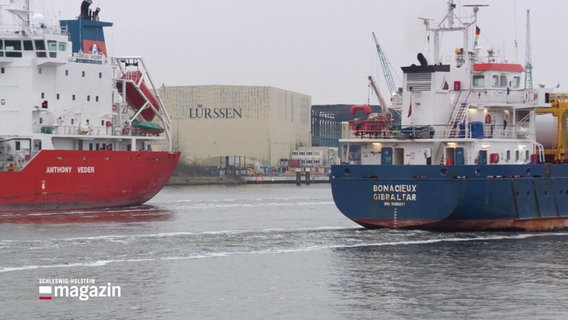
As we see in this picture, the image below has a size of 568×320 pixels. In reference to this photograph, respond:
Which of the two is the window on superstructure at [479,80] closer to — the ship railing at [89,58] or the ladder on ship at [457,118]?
the ladder on ship at [457,118]

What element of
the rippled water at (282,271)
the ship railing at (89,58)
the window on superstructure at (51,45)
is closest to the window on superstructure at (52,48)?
the window on superstructure at (51,45)

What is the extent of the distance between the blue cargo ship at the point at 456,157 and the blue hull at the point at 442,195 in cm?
3

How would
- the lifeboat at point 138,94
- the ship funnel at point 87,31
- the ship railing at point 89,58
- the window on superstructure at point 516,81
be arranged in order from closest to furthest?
the window on superstructure at point 516,81 → the ship railing at point 89,58 → the lifeboat at point 138,94 → the ship funnel at point 87,31

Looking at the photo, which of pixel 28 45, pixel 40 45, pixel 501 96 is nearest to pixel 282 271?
pixel 501 96

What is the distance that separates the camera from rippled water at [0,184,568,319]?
23.2 m

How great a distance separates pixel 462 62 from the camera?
128ft

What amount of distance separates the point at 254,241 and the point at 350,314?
12.0 meters

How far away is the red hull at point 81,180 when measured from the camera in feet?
157

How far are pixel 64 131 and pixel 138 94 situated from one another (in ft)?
25.4

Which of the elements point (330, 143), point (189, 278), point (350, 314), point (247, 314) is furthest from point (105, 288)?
point (330, 143)

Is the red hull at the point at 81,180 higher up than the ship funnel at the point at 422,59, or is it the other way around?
the ship funnel at the point at 422,59

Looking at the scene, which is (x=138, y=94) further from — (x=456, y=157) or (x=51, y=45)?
(x=456, y=157)

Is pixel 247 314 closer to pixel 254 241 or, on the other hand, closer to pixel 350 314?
pixel 350 314

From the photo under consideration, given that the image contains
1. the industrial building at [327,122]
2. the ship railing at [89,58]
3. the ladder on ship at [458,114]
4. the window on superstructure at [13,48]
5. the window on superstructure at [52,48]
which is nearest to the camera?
the ladder on ship at [458,114]
